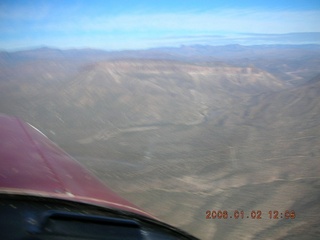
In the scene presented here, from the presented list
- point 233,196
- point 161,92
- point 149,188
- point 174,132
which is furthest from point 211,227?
point 161,92
